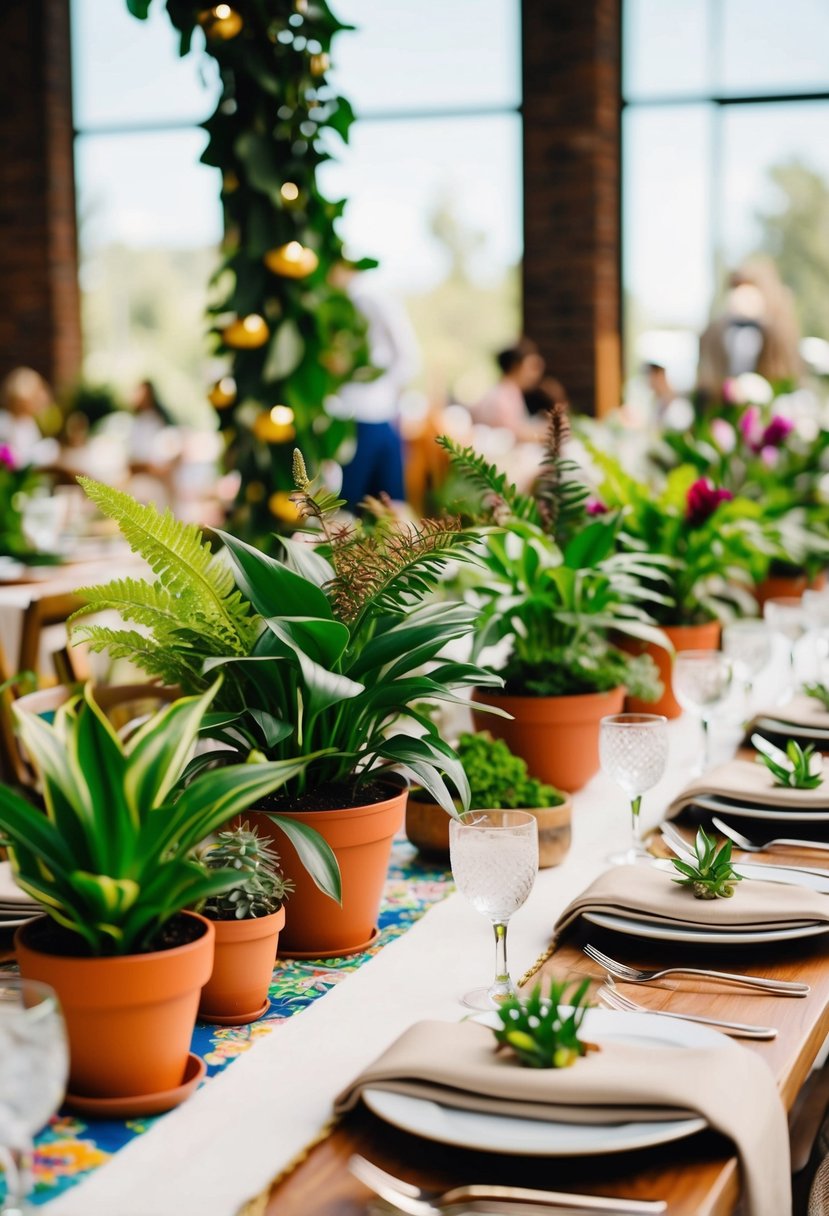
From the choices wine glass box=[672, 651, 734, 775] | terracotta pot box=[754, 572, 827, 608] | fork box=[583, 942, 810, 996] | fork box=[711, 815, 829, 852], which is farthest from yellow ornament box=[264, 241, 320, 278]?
fork box=[583, 942, 810, 996]

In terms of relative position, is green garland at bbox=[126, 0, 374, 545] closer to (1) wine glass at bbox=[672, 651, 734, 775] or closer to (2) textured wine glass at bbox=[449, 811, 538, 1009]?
(1) wine glass at bbox=[672, 651, 734, 775]

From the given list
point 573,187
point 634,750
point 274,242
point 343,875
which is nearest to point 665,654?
point 634,750

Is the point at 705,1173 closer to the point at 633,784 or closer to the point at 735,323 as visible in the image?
the point at 633,784

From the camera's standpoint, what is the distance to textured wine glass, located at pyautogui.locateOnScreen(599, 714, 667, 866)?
1.46 metres

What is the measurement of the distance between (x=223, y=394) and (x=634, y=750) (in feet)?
6.62

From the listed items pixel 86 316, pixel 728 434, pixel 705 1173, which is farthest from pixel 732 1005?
pixel 86 316

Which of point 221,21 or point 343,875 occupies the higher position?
point 221,21

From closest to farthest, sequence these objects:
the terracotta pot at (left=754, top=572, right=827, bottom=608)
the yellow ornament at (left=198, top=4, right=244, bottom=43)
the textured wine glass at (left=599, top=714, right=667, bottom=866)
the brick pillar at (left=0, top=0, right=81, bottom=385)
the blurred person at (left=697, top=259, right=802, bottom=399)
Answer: the textured wine glass at (left=599, top=714, right=667, bottom=866), the yellow ornament at (left=198, top=4, right=244, bottom=43), the terracotta pot at (left=754, top=572, right=827, bottom=608), the blurred person at (left=697, top=259, right=802, bottom=399), the brick pillar at (left=0, top=0, right=81, bottom=385)

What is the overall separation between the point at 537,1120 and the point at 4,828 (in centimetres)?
40

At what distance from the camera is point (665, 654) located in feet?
7.20

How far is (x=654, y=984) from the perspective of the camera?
1190 mm

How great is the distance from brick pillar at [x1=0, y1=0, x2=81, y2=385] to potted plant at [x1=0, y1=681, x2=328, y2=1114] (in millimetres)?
8518

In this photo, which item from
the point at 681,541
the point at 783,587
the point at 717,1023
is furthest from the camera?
the point at 783,587

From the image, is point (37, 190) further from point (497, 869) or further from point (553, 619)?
point (497, 869)
